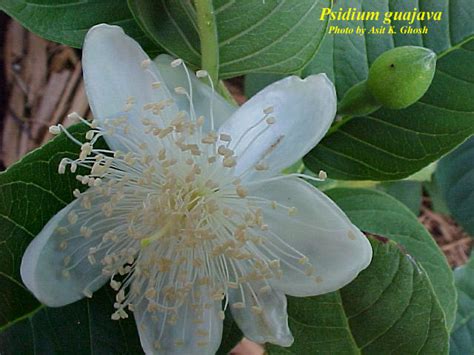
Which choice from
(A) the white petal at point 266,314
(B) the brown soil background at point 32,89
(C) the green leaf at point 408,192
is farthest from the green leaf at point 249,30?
(B) the brown soil background at point 32,89

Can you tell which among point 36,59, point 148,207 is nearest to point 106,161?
point 148,207

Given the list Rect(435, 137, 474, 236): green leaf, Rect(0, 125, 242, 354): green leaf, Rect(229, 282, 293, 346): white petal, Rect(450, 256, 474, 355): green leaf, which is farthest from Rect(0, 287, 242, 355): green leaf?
Rect(435, 137, 474, 236): green leaf

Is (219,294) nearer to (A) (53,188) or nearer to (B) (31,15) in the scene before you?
(A) (53,188)

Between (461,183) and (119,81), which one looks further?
(461,183)

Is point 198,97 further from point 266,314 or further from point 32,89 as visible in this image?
point 32,89

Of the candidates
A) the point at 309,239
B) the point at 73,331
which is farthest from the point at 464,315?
the point at 73,331

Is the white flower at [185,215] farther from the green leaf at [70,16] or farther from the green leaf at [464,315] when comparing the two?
the green leaf at [464,315]

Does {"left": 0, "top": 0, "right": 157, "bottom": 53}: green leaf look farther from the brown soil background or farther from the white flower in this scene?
the brown soil background
